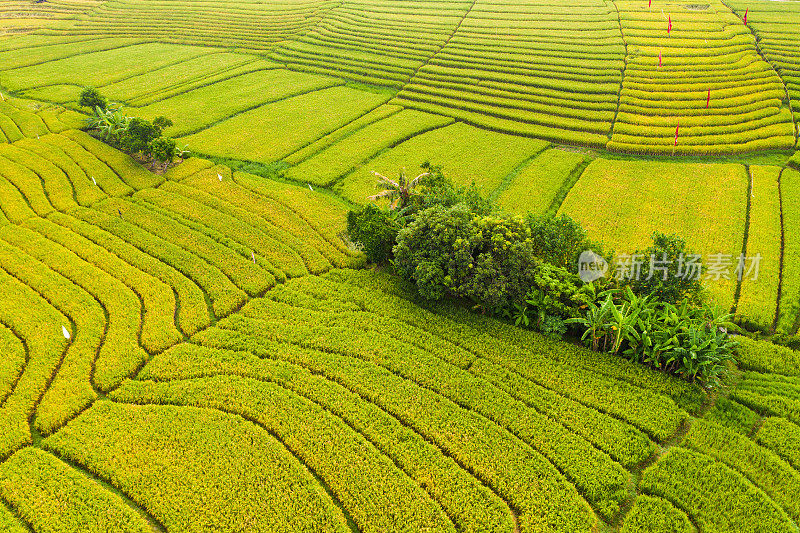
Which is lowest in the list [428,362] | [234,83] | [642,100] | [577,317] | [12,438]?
[12,438]

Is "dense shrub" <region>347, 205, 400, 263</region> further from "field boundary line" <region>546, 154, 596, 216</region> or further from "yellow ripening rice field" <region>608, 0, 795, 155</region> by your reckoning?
"yellow ripening rice field" <region>608, 0, 795, 155</region>

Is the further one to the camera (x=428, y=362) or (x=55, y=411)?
(x=428, y=362)

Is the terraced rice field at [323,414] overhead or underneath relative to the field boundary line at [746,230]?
underneath

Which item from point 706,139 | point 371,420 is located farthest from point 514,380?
point 706,139

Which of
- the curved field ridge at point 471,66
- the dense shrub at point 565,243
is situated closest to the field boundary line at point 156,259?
the curved field ridge at point 471,66

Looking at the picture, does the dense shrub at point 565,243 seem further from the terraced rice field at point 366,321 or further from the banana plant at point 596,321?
the terraced rice field at point 366,321

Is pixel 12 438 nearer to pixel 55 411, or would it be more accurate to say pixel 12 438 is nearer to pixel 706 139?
pixel 55 411

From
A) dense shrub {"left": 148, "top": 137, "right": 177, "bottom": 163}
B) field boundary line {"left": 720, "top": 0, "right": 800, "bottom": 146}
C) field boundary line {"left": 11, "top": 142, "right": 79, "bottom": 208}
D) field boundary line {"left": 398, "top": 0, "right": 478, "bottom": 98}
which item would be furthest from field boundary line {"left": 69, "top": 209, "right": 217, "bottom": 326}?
field boundary line {"left": 720, "top": 0, "right": 800, "bottom": 146}
